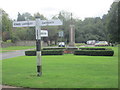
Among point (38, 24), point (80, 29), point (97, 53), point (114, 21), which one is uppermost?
point (80, 29)

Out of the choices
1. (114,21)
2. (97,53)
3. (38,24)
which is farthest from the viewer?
(97,53)

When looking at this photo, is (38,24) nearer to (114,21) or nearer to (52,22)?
(52,22)

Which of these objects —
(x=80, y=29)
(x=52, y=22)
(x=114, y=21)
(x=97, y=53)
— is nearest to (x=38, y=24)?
(x=52, y=22)

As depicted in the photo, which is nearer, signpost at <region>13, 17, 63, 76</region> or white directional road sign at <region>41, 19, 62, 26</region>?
white directional road sign at <region>41, 19, 62, 26</region>

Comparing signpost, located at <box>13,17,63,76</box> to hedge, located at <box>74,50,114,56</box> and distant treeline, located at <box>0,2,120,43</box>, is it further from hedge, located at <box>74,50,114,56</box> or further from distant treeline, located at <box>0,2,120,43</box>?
hedge, located at <box>74,50,114,56</box>

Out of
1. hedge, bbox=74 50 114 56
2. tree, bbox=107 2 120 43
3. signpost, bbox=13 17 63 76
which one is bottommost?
hedge, bbox=74 50 114 56

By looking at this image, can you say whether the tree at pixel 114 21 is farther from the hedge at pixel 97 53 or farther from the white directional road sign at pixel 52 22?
the white directional road sign at pixel 52 22

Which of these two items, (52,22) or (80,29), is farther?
(80,29)

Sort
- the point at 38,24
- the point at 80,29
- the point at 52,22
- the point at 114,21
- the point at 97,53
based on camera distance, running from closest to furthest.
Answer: the point at 52,22
the point at 38,24
the point at 114,21
the point at 97,53
the point at 80,29

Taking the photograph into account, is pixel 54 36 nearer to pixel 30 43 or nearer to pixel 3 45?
pixel 30 43

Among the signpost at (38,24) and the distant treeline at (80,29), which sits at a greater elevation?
A: the distant treeline at (80,29)

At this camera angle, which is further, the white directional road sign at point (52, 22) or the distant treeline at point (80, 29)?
the distant treeline at point (80, 29)

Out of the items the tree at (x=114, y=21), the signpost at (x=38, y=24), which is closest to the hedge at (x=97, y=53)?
the tree at (x=114, y=21)

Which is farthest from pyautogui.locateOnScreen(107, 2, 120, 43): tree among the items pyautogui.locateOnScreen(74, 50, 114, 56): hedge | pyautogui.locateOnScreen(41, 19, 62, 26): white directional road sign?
pyautogui.locateOnScreen(41, 19, 62, 26): white directional road sign
